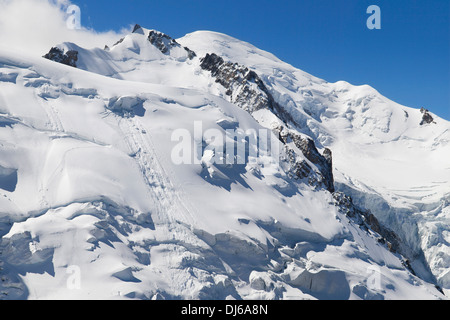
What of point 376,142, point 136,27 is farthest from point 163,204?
point 376,142

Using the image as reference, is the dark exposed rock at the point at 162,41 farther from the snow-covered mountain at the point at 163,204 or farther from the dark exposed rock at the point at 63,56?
the snow-covered mountain at the point at 163,204

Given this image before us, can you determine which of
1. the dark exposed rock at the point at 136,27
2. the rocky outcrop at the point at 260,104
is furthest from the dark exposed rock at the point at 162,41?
the rocky outcrop at the point at 260,104

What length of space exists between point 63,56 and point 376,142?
214ft

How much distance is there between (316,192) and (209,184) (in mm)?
12479

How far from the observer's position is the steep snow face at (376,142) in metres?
74.0

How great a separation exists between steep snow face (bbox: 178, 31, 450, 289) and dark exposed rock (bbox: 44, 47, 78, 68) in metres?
22.1

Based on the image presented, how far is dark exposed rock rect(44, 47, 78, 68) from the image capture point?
68.0 metres

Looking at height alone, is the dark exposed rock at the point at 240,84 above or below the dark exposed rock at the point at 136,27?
below

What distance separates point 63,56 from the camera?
68438 millimetres

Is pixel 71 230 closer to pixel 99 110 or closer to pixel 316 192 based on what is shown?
pixel 99 110

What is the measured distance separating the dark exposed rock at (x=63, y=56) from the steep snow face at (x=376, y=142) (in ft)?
72.5

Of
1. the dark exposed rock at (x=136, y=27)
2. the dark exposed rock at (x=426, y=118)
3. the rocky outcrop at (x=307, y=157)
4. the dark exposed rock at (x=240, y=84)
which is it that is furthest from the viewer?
the dark exposed rock at (x=426, y=118)

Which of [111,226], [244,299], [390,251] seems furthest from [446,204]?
[111,226]

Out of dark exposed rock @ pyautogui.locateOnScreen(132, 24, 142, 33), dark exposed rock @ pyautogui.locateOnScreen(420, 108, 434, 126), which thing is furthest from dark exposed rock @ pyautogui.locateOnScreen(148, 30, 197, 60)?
dark exposed rock @ pyautogui.locateOnScreen(420, 108, 434, 126)
